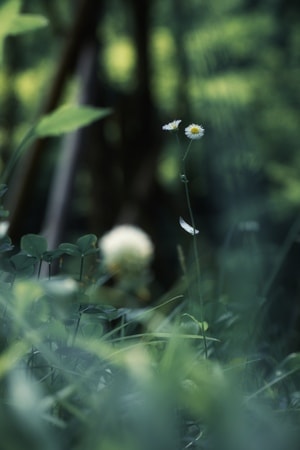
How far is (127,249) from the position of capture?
1.74m

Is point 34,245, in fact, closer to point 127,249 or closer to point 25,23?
point 25,23

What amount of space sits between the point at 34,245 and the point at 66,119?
230 mm

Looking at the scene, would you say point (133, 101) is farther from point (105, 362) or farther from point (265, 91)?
point (105, 362)

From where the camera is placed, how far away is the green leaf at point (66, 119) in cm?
66

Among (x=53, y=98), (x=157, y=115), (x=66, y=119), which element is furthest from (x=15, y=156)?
(x=157, y=115)

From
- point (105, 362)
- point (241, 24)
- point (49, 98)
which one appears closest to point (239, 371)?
point (105, 362)

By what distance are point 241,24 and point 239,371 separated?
15.4 feet

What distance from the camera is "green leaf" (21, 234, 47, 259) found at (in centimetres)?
47

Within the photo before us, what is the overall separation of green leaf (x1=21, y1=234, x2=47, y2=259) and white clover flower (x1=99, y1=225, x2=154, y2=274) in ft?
3.82

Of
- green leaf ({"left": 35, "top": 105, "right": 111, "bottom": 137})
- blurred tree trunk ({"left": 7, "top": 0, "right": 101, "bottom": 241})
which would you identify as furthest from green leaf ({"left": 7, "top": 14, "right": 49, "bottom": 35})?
blurred tree trunk ({"left": 7, "top": 0, "right": 101, "bottom": 241})

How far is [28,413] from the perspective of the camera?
0.90 feet

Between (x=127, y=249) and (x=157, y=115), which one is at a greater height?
(x=127, y=249)

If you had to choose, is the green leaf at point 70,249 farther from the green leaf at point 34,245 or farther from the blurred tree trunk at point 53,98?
the blurred tree trunk at point 53,98

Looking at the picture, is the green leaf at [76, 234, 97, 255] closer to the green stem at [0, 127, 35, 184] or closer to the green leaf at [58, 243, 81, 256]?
the green leaf at [58, 243, 81, 256]
